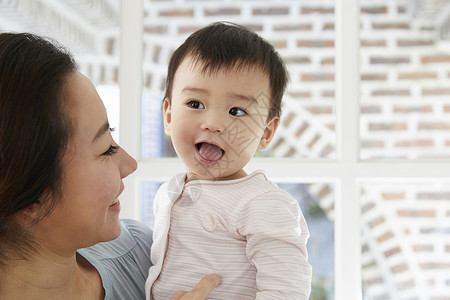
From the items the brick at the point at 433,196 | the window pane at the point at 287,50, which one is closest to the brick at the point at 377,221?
the brick at the point at 433,196

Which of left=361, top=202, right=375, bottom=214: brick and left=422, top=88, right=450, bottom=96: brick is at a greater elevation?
left=422, top=88, right=450, bottom=96: brick

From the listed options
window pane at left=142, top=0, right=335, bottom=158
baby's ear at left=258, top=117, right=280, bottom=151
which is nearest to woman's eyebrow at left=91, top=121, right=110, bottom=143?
baby's ear at left=258, top=117, right=280, bottom=151

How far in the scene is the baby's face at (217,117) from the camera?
1174 millimetres

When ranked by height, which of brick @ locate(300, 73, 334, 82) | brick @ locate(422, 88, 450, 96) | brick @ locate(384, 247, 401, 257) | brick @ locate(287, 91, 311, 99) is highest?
brick @ locate(300, 73, 334, 82)

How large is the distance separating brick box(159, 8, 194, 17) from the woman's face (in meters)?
1.62

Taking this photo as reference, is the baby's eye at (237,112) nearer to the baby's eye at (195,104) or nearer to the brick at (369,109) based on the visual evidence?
the baby's eye at (195,104)

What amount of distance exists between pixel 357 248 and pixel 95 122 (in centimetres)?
131

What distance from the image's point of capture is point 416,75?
270 centimetres

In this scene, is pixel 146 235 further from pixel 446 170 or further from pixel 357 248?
pixel 446 170

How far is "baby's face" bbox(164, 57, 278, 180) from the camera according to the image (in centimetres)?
117

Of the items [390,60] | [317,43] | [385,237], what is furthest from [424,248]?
[317,43]

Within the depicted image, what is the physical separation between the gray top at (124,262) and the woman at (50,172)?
0.06 meters

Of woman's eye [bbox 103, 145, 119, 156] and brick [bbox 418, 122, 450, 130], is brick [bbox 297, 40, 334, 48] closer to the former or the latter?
brick [bbox 418, 122, 450, 130]

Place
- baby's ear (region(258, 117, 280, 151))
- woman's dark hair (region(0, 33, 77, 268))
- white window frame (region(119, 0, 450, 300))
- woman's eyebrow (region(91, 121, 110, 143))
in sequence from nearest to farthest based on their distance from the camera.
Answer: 1. woman's dark hair (region(0, 33, 77, 268))
2. woman's eyebrow (region(91, 121, 110, 143))
3. baby's ear (region(258, 117, 280, 151))
4. white window frame (region(119, 0, 450, 300))
